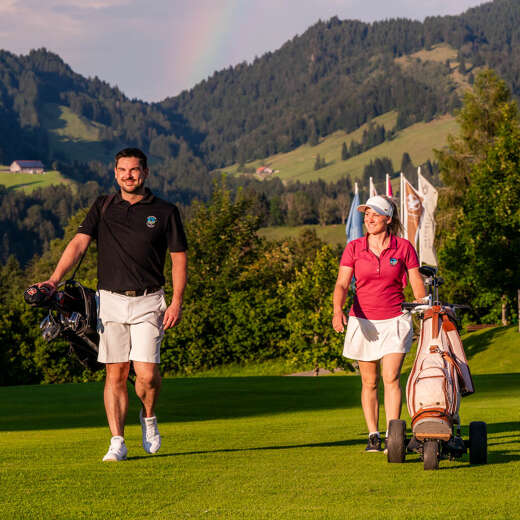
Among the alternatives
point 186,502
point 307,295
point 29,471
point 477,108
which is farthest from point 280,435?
point 477,108

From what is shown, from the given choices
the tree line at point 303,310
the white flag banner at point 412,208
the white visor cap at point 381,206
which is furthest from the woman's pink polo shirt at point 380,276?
the tree line at point 303,310

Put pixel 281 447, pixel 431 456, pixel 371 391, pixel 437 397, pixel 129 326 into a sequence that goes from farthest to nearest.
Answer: pixel 281 447 < pixel 371 391 < pixel 129 326 < pixel 437 397 < pixel 431 456

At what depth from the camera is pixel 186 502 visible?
576 cm

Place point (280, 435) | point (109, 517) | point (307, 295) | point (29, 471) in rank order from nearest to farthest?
point (109, 517)
point (29, 471)
point (280, 435)
point (307, 295)

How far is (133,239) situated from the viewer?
791 centimetres

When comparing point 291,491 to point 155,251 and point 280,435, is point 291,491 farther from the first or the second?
point 280,435

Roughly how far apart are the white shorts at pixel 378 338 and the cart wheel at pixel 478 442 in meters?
1.24

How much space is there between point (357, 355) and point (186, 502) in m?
3.16

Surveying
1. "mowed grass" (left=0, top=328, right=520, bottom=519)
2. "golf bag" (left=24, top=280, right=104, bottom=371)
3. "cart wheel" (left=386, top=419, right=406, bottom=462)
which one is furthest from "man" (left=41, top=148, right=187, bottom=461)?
"cart wheel" (left=386, top=419, right=406, bottom=462)

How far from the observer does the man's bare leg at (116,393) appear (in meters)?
8.10

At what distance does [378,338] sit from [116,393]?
2.64m

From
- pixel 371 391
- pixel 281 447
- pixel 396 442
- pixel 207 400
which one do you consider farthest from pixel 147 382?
pixel 207 400

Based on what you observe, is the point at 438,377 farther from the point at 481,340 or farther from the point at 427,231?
the point at 481,340

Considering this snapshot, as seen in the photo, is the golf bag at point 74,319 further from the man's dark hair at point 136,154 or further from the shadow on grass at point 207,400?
the shadow on grass at point 207,400
